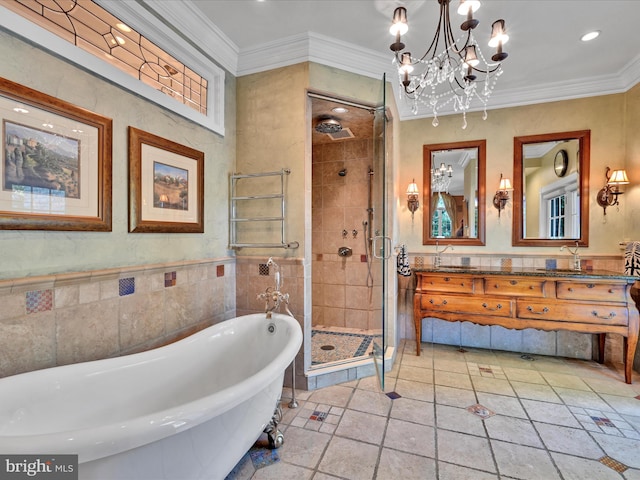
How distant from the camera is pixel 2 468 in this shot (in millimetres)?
842

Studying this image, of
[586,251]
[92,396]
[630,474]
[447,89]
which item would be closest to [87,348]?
[92,396]

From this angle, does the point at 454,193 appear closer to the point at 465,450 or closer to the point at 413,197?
the point at 413,197

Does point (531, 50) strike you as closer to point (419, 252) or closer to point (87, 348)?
point (419, 252)

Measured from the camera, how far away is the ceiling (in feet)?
6.34

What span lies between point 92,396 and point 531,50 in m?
3.64

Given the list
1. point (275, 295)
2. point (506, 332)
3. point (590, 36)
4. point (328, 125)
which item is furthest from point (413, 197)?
point (275, 295)

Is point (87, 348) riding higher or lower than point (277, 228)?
lower

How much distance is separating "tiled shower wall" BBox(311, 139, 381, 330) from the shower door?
0.17 metres

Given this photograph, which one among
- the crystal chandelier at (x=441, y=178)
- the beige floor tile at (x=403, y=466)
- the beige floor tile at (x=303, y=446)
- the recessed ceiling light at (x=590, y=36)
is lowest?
the beige floor tile at (x=403, y=466)

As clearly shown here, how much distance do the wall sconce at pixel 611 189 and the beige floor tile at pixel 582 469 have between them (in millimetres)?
2296

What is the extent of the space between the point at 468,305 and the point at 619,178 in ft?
5.72

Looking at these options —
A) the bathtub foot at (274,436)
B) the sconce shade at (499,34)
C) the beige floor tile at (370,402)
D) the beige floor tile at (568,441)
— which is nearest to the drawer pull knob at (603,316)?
the beige floor tile at (568,441)

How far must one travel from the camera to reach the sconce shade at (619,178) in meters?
2.70

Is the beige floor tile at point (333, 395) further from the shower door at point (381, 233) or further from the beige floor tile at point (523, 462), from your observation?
the beige floor tile at point (523, 462)
